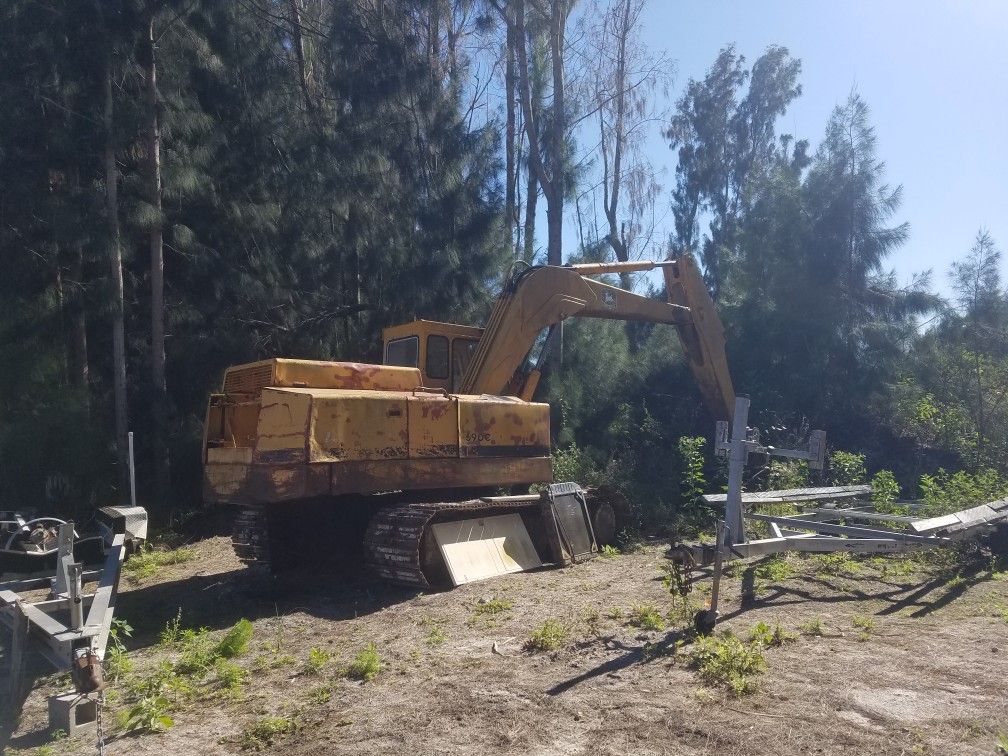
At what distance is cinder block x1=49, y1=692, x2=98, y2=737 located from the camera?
4.56 metres

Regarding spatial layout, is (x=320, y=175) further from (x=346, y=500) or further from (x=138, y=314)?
(x=346, y=500)

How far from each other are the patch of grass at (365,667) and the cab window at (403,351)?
18.5 feet

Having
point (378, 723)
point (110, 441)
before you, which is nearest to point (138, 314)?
point (110, 441)

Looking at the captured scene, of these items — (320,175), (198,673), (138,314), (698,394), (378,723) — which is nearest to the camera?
(378,723)

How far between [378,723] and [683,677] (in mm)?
1901

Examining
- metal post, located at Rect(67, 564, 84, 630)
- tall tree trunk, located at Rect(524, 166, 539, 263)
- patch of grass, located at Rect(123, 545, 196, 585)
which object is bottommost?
patch of grass, located at Rect(123, 545, 196, 585)

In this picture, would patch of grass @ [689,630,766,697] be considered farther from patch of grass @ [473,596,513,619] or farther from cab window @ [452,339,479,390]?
cab window @ [452,339,479,390]

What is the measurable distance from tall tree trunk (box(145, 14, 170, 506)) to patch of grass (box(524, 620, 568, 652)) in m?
9.02

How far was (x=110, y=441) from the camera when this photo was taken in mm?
13516

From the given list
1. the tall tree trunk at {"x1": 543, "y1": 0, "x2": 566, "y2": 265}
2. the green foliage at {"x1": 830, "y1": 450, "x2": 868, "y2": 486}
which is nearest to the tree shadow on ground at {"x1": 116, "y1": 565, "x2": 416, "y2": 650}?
the green foliage at {"x1": 830, "y1": 450, "x2": 868, "y2": 486}

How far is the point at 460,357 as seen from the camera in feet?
37.7

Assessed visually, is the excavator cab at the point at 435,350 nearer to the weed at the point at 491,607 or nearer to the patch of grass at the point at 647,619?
the weed at the point at 491,607

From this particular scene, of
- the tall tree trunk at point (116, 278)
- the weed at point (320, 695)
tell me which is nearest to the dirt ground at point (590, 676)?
the weed at point (320, 695)

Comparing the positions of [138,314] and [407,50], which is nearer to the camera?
[138,314]
